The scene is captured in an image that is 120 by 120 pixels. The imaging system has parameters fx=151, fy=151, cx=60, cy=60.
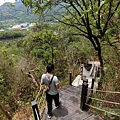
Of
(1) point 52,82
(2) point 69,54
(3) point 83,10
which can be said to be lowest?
(1) point 52,82

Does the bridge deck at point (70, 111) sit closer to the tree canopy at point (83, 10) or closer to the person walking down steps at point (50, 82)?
the person walking down steps at point (50, 82)

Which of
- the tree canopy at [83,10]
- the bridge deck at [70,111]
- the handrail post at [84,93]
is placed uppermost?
the tree canopy at [83,10]

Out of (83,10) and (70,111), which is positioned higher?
(83,10)

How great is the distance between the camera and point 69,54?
12.7 meters

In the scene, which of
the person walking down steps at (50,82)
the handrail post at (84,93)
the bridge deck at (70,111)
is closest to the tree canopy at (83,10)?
the handrail post at (84,93)

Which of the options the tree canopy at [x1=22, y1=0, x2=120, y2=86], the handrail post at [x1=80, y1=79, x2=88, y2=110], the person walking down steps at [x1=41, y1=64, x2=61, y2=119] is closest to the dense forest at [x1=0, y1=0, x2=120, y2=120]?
the tree canopy at [x1=22, y1=0, x2=120, y2=86]

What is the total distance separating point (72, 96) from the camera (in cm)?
548

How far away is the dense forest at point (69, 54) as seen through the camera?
4.21 m

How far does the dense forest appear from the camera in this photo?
4211 millimetres

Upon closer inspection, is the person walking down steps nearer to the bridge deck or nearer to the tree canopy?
the bridge deck

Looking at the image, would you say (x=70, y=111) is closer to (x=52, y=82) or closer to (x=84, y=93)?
(x=84, y=93)

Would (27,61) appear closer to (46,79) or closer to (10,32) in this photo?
(46,79)

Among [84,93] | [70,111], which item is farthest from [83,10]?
[70,111]

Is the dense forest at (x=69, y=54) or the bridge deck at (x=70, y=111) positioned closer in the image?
the bridge deck at (x=70, y=111)
